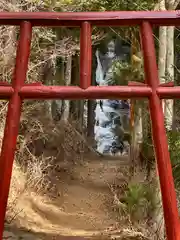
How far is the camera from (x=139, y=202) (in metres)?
6.48

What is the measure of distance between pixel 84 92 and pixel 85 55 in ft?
0.58

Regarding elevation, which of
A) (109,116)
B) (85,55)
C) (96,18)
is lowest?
(85,55)

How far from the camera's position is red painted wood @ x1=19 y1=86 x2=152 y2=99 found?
74.3 inches

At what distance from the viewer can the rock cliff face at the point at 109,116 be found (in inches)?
553

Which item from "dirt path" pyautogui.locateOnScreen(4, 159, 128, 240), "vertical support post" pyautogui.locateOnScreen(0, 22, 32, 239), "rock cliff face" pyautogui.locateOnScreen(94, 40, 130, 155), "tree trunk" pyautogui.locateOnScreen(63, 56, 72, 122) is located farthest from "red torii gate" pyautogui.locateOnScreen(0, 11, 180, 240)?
"rock cliff face" pyautogui.locateOnScreen(94, 40, 130, 155)

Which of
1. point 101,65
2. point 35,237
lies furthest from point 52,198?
point 101,65

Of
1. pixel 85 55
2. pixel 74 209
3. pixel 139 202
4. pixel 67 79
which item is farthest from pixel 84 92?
pixel 67 79

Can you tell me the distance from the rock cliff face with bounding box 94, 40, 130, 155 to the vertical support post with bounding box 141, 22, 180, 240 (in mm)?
11531

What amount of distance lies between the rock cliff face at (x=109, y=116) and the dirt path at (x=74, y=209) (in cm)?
322

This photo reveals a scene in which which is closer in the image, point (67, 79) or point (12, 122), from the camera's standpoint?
point (12, 122)

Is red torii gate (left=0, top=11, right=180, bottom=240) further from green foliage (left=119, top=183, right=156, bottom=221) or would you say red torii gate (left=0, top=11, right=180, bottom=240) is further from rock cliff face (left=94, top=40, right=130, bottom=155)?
rock cliff face (left=94, top=40, right=130, bottom=155)

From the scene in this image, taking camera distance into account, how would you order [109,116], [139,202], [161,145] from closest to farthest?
[161,145], [139,202], [109,116]

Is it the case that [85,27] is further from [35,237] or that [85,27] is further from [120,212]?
[120,212]

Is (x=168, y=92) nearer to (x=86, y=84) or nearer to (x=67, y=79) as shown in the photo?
(x=86, y=84)
